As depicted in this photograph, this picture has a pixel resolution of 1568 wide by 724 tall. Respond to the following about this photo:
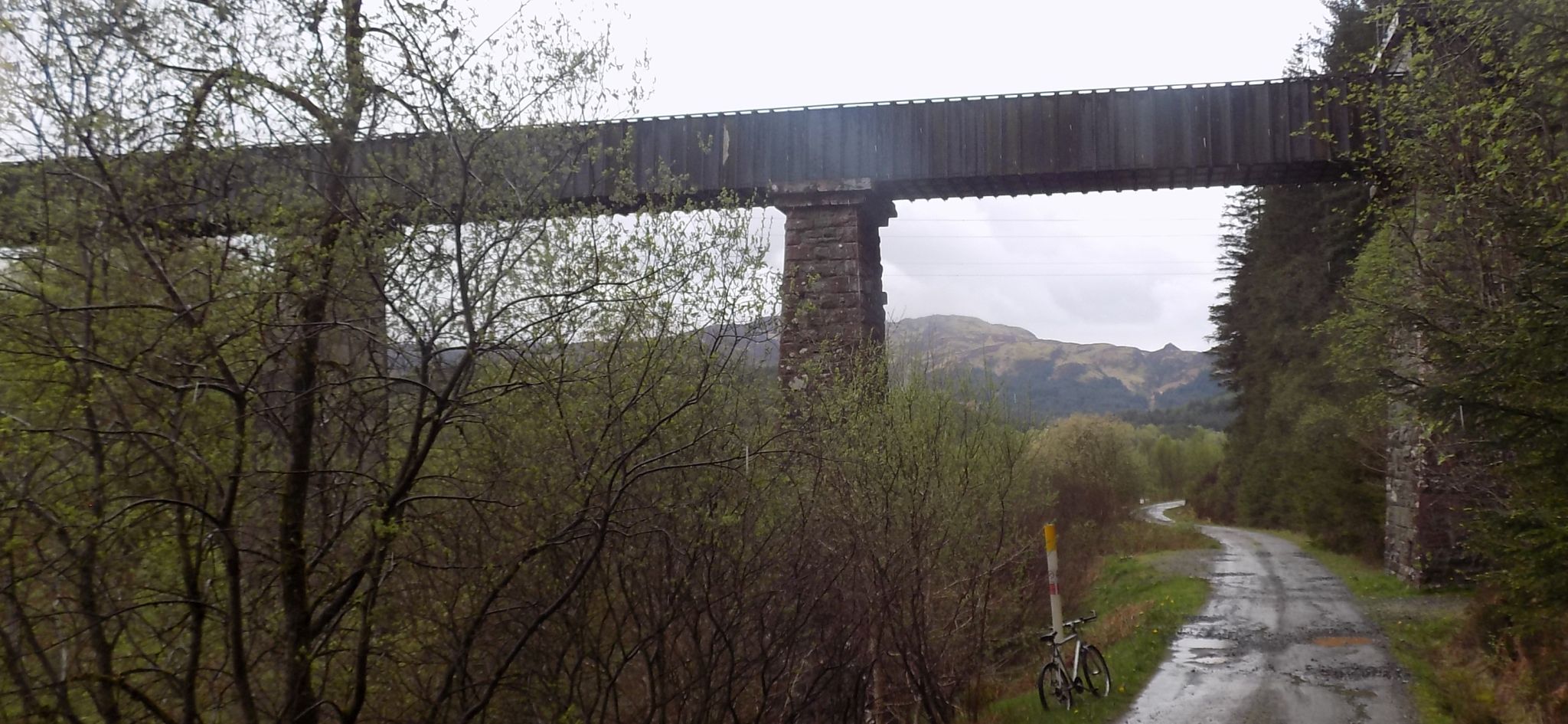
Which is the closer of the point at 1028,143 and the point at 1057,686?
the point at 1057,686

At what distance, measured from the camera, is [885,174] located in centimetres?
1588

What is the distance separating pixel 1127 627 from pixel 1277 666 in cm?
385

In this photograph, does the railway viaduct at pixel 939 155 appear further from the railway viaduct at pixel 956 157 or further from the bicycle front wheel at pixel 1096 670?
the bicycle front wheel at pixel 1096 670

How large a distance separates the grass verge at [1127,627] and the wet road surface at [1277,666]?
0.71ft

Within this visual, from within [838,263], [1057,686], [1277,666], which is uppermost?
[838,263]

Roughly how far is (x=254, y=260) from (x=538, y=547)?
2.18m

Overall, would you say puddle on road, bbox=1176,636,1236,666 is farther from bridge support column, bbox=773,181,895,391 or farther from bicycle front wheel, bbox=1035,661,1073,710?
bridge support column, bbox=773,181,895,391

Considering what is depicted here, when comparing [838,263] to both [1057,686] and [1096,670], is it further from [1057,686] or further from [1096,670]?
[1057,686]

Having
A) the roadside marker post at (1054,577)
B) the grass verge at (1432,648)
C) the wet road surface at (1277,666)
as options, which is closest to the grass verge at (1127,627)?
the wet road surface at (1277,666)

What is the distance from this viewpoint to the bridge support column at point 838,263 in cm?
1470

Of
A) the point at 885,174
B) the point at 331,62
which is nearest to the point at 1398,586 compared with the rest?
the point at 885,174

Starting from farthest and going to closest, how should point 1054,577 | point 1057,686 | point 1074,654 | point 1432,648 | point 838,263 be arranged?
1. point 838,263
2. point 1432,648
3. point 1074,654
4. point 1057,686
5. point 1054,577

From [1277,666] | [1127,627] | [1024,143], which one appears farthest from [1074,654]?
[1024,143]

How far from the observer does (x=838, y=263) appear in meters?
15.4
